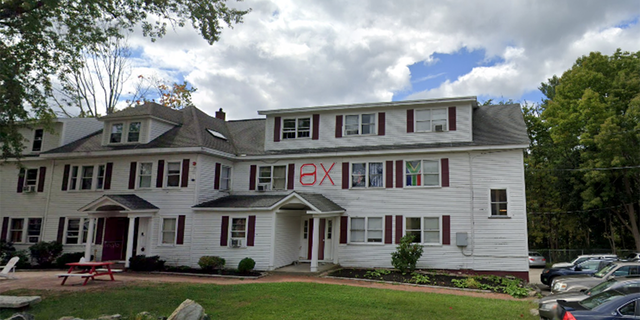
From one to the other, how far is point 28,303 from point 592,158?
3358 cm

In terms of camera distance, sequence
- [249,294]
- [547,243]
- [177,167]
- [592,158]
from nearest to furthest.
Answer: [249,294]
[177,167]
[592,158]
[547,243]

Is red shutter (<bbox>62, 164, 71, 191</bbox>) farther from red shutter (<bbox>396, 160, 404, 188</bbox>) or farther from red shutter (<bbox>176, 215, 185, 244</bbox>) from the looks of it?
red shutter (<bbox>396, 160, 404, 188</bbox>)

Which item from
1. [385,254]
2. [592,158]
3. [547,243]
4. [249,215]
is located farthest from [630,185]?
[249,215]

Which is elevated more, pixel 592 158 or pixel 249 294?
pixel 592 158

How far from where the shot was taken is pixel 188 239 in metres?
20.1

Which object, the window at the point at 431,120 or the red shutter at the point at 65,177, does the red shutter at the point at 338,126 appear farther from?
the red shutter at the point at 65,177

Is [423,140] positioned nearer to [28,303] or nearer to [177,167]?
[177,167]

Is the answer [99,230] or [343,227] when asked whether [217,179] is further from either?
[343,227]

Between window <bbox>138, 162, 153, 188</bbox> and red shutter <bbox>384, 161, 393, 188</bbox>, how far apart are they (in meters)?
11.9

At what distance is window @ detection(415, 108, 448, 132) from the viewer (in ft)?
65.5

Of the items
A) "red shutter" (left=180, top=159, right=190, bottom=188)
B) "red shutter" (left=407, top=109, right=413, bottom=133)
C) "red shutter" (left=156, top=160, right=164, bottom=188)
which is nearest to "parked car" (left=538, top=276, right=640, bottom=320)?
"red shutter" (left=407, top=109, right=413, bottom=133)

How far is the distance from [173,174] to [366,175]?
964cm

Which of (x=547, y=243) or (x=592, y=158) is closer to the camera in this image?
(x=592, y=158)

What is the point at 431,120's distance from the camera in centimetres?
2012
